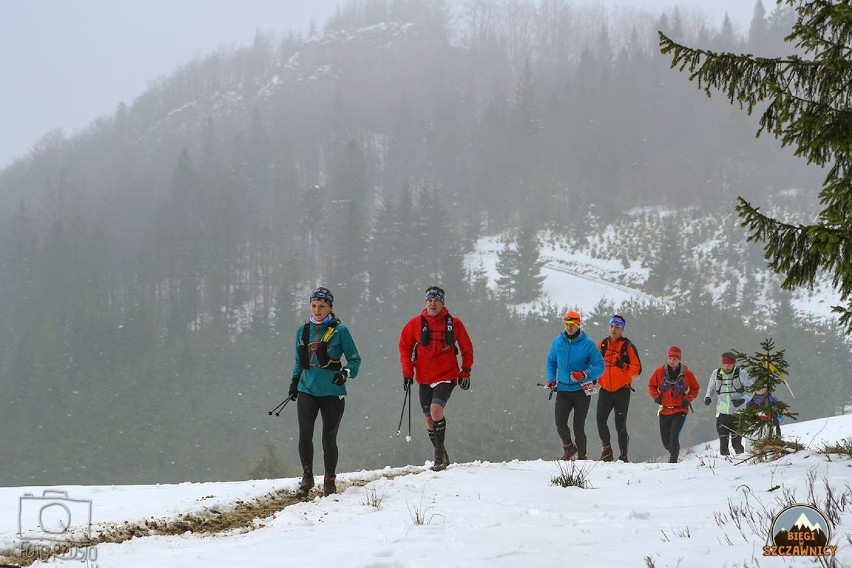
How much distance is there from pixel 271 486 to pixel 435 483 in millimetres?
2249

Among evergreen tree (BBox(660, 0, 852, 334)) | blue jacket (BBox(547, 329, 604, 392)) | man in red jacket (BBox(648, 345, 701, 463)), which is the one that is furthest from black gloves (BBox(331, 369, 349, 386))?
man in red jacket (BBox(648, 345, 701, 463))

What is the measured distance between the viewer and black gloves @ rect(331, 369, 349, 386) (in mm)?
7402

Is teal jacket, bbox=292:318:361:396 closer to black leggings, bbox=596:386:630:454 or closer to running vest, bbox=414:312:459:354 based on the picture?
running vest, bbox=414:312:459:354

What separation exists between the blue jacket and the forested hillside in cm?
1899

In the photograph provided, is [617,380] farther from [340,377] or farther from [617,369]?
[340,377]

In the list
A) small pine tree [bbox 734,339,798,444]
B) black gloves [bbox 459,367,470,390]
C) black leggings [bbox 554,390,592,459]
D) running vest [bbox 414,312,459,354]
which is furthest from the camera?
black leggings [bbox 554,390,592,459]

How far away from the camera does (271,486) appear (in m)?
8.27

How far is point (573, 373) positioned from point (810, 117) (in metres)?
5.16

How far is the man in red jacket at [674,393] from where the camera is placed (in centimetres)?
1123

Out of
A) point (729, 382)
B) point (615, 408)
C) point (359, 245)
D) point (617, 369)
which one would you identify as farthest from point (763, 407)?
point (359, 245)

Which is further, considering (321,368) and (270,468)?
(270,468)

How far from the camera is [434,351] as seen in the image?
8.84m

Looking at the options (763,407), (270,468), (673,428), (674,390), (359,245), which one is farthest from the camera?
(359,245)

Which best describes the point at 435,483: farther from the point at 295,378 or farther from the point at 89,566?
the point at 89,566
